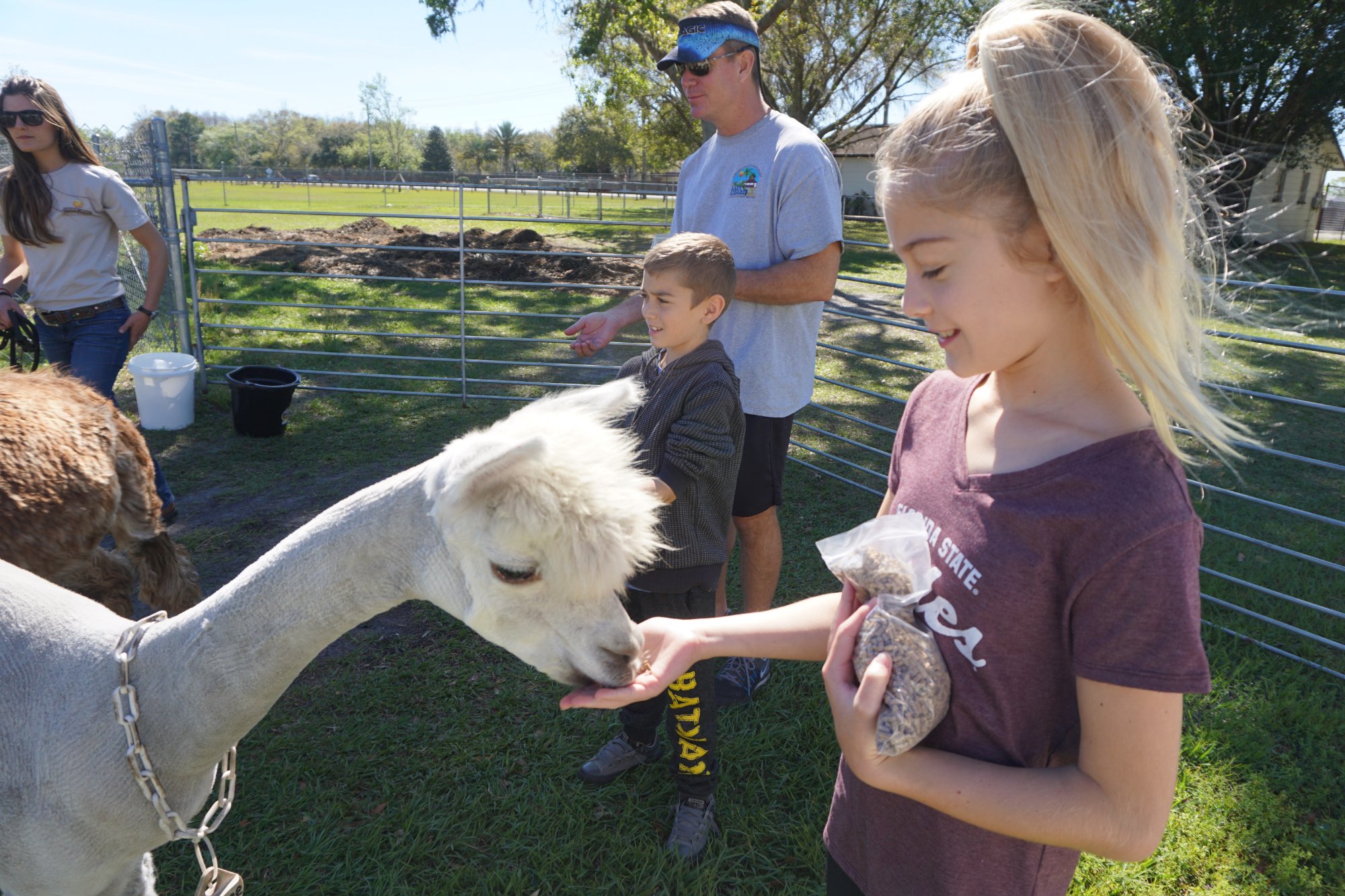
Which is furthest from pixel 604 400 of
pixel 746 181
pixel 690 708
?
pixel 746 181

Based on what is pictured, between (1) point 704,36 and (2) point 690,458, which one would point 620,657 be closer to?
(2) point 690,458

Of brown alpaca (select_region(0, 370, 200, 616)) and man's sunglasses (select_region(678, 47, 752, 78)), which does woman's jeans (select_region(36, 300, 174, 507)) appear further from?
man's sunglasses (select_region(678, 47, 752, 78))

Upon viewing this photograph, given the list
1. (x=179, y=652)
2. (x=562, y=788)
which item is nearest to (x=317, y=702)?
(x=562, y=788)

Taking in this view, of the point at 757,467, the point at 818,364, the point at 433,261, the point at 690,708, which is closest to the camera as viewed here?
the point at 690,708

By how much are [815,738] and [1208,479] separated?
4301 millimetres

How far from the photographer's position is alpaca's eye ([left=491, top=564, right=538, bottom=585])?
1.40m

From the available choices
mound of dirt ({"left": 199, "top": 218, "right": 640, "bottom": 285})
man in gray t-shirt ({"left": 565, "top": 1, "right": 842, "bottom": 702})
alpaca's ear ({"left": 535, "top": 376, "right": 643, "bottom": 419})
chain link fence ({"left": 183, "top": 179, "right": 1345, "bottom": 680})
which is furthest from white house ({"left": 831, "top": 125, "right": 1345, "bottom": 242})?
mound of dirt ({"left": 199, "top": 218, "right": 640, "bottom": 285})

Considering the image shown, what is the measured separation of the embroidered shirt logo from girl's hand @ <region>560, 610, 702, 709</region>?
1999 mm

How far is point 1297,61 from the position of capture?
20266 mm

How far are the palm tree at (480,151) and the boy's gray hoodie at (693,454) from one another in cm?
6943

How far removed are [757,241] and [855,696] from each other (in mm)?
2370

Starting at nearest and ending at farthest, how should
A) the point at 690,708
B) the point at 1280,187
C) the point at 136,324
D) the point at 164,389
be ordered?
the point at 1280,187 → the point at 690,708 → the point at 136,324 → the point at 164,389

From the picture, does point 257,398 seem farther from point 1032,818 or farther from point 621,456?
point 1032,818

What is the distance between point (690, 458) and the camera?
238 centimetres
